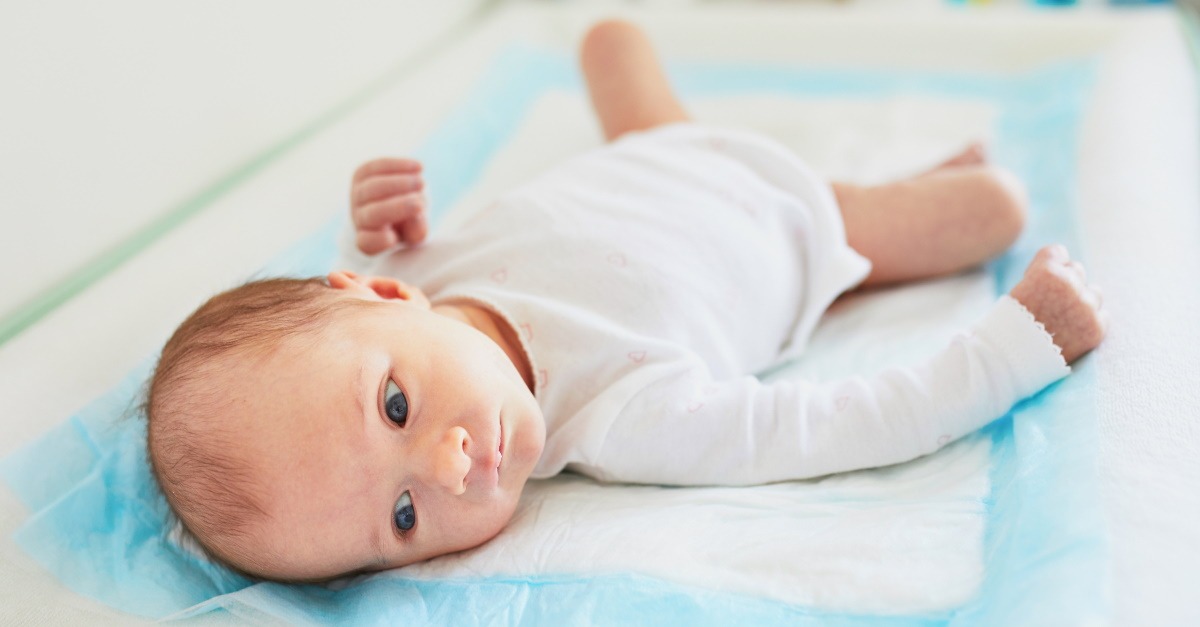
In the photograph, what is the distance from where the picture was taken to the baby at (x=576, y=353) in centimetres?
75

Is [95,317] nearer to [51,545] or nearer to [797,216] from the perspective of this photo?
[51,545]

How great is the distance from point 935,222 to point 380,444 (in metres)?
0.76

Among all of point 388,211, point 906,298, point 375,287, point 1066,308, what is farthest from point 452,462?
point 906,298

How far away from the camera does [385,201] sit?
109cm

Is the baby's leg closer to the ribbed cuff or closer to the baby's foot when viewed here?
the baby's foot

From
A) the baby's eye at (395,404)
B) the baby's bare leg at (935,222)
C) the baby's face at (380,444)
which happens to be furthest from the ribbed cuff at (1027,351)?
the baby's eye at (395,404)

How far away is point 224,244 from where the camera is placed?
1150mm

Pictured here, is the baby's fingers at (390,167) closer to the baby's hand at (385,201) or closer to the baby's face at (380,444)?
the baby's hand at (385,201)

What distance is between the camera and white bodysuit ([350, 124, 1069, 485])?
0.88m

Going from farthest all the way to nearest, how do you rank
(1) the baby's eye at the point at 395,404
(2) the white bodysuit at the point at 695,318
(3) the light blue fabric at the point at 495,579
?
(2) the white bodysuit at the point at 695,318, (1) the baby's eye at the point at 395,404, (3) the light blue fabric at the point at 495,579

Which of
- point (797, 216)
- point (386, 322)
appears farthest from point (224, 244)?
point (797, 216)

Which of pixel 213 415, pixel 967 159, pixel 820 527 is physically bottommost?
pixel 820 527

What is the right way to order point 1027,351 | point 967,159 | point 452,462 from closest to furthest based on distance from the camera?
point 452,462 < point 1027,351 < point 967,159

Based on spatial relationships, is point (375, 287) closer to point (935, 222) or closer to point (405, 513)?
point (405, 513)
